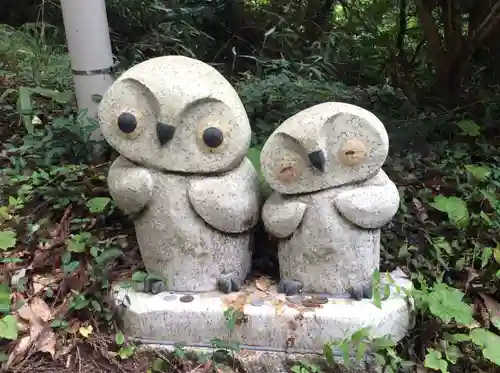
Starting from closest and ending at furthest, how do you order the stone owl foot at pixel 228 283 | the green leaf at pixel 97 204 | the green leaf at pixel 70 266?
the stone owl foot at pixel 228 283, the green leaf at pixel 70 266, the green leaf at pixel 97 204

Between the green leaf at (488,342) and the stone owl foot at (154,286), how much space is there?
1209mm

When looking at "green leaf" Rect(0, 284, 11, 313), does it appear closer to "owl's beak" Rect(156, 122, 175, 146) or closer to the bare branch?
"owl's beak" Rect(156, 122, 175, 146)

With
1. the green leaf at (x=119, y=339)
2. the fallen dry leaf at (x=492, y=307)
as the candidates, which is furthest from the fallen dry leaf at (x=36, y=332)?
the fallen dry leaf at (x=492, y=307)

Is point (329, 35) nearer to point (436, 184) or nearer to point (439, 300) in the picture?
point (436, 184)

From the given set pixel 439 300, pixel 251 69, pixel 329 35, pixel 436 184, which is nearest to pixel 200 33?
pixel 251 69

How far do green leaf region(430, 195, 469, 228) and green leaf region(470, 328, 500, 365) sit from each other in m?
0.57

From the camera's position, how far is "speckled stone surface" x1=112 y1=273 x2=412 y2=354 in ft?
7.53

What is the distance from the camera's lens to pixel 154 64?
235 cm

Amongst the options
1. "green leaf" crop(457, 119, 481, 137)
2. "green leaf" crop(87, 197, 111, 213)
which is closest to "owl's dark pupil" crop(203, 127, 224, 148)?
"green leaf" crop(87, 197, 111, 213)

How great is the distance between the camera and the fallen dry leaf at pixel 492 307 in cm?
249

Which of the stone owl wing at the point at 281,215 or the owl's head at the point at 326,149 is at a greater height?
the owl's head at the point at 326,149

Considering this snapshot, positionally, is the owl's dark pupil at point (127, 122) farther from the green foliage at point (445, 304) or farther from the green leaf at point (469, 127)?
the green leaf at point (469, 127)

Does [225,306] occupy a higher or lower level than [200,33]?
lower

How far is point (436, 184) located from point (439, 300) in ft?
2.93
